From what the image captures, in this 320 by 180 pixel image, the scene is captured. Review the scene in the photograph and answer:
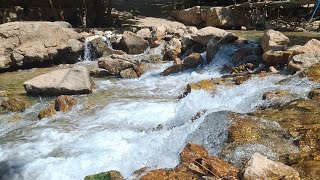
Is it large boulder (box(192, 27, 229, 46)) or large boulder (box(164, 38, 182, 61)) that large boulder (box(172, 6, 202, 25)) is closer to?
large boulder (box(164, 38, 182, 61))

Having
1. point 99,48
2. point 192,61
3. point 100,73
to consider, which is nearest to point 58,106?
point 100,73

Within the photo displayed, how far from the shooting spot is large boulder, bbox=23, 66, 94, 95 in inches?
341

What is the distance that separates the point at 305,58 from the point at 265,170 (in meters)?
4.79

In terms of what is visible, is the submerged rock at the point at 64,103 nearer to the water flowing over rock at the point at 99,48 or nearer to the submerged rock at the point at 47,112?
the submerged rock at the point at 47,112

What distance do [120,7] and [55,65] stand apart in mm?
9440

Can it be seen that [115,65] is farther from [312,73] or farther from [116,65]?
[312,73]

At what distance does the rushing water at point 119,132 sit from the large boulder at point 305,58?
454mm

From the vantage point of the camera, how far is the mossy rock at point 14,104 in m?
8.02

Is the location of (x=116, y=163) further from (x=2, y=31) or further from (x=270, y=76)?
(x=2, y=31)

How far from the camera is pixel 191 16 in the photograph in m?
17.4

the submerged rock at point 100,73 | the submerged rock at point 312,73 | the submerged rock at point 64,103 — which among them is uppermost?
the submerged rock at point 312,73

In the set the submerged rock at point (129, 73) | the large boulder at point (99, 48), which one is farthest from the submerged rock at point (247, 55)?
the large boulder at point (99, 48)

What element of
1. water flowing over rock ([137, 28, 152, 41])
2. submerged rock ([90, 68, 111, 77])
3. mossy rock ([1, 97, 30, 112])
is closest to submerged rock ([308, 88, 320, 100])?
mossy rock ([1, 97, 30, 112])

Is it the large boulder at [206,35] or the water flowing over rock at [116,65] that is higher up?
the large boulder at [206,35]
